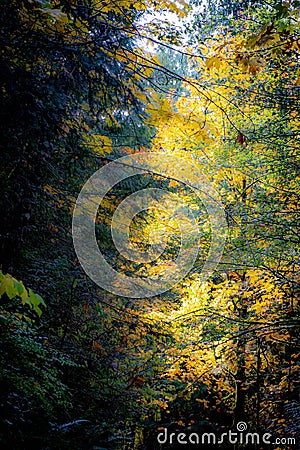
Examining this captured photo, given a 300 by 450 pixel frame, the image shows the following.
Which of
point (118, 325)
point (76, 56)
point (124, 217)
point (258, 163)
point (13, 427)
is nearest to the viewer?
point (76, 56)

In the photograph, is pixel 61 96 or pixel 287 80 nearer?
pixel 61 96

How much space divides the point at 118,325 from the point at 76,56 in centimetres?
402

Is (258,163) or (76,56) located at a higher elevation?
(258,163)

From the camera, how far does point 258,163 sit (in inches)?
197

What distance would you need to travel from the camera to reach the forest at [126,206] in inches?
108

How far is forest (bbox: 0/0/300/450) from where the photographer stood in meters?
2.74

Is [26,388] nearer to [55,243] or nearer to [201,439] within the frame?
[55,243]

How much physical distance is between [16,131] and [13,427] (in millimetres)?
2614

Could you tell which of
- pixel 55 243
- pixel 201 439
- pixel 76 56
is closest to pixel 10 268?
pixel 55 243

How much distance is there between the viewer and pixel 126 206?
4480 millimetres

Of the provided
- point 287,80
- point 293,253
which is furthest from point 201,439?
point 287,80

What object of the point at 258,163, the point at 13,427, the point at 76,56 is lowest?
the point at 13,427

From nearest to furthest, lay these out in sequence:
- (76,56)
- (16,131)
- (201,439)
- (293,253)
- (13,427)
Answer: (16,131)
(76,56)
(13,427)
(293,253)
(201,439)

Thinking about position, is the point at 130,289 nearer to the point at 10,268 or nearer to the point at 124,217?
the point at 124,217
